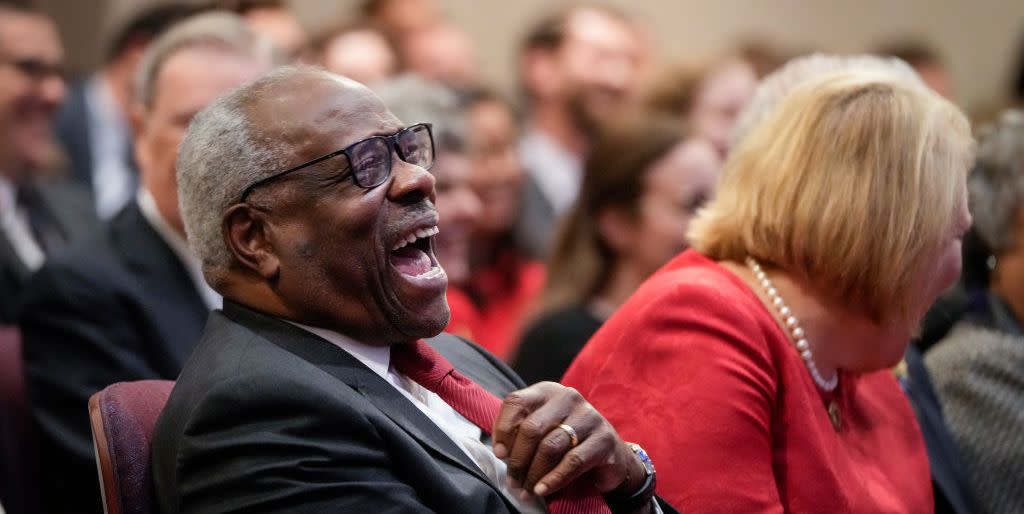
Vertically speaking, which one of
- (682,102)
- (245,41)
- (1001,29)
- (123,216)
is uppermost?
(245,41)

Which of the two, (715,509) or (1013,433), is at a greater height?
(715,509)

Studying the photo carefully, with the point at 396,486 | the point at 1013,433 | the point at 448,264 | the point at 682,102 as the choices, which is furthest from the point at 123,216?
the point at 682,102

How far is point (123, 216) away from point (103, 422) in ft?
3.69

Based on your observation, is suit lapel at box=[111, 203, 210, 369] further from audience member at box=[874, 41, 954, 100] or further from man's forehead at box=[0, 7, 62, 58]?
audience member at box=[874, 41, 954, 100]

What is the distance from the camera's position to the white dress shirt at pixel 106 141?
5.19 meters

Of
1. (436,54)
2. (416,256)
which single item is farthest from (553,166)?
(416,256)

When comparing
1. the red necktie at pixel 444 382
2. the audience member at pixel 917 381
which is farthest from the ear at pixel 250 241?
the audience member at pixel 917 381

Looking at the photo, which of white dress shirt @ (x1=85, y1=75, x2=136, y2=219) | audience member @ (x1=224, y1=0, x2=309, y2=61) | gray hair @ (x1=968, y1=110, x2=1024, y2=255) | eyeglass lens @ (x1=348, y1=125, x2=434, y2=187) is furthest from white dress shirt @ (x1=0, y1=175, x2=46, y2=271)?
gray hair @ (x1=968, y1=110, x2=1024, y2=255)

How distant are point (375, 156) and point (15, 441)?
3.57ft

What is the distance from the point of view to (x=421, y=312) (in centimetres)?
178

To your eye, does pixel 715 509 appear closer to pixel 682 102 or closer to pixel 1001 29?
pixel 682 102

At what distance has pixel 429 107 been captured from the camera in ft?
11.0

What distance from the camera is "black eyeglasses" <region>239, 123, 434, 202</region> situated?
68.0 inches

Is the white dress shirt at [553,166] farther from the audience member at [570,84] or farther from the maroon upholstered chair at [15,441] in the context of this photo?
the maroon upholstered chair at [15,441]
